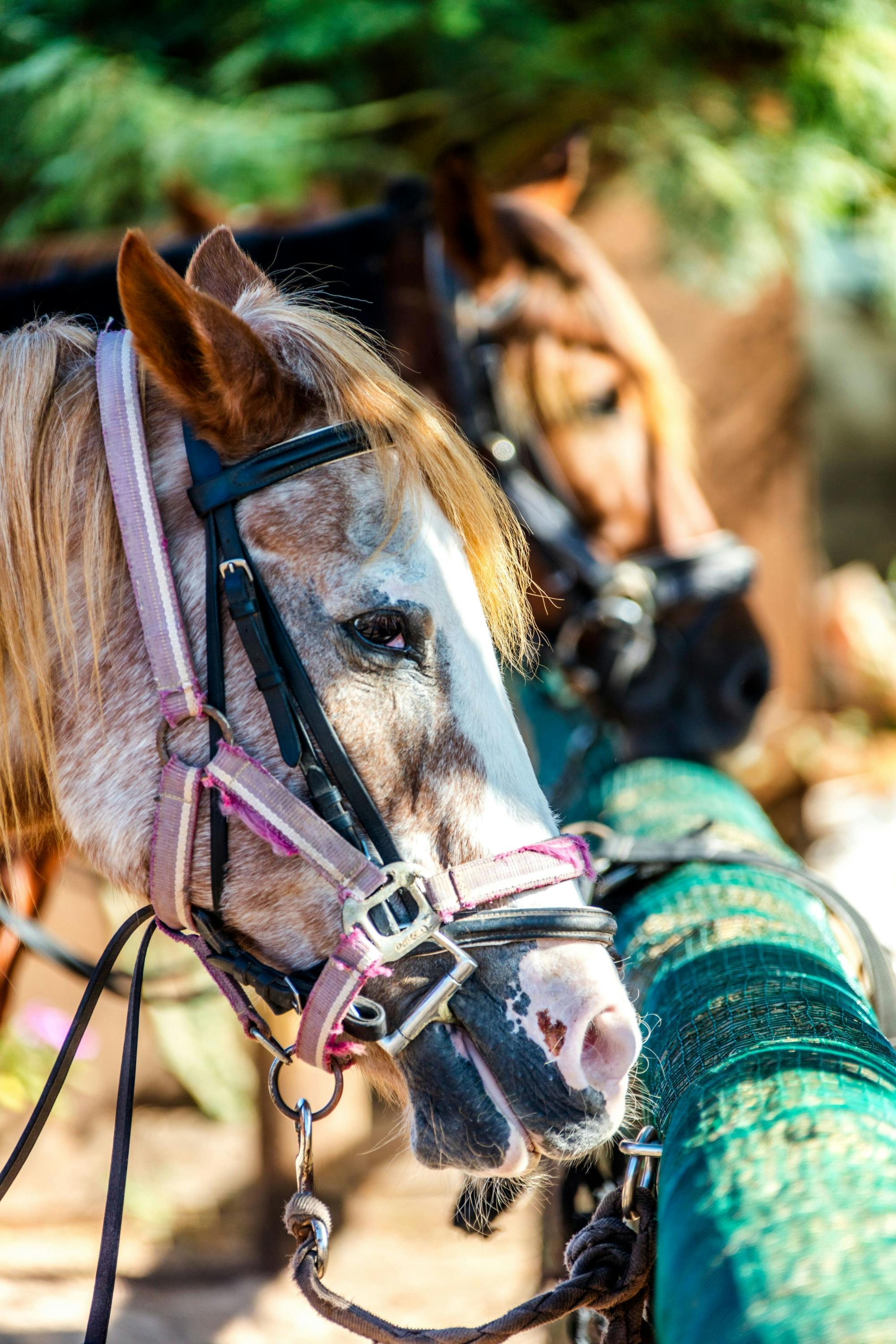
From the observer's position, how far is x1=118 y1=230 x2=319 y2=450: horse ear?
3.25ft

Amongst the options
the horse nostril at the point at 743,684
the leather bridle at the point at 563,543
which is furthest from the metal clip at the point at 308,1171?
the horse nostril at the point at 743,684

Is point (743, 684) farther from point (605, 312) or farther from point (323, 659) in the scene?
point (323, 659)

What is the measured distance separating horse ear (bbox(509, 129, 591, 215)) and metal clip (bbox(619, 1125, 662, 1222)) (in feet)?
8.36

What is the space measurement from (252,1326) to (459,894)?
233 cm

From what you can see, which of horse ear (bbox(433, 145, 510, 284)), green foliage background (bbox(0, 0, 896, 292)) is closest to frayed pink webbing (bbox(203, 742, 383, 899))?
horse ear (bbox(433, 145, 510, 284))

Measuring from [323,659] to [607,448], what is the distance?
1.51m

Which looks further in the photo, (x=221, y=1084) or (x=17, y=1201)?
(x=221, y=1084)

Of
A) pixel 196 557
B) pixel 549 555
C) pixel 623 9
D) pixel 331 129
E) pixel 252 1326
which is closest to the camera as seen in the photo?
pixel 196 557

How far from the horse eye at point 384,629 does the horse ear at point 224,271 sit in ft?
1.71

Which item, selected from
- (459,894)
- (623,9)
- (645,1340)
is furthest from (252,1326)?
(623,9)

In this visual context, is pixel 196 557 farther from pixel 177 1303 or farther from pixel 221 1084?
pixel 221 1084

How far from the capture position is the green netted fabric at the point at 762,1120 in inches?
26.4

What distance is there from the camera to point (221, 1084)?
3.60 metres

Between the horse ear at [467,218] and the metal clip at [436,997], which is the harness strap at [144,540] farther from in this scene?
the horse ear at [467,218]
